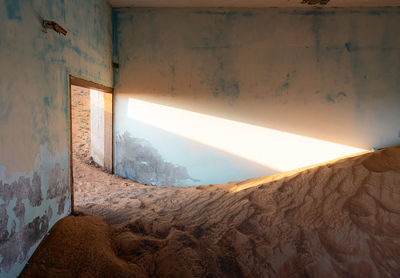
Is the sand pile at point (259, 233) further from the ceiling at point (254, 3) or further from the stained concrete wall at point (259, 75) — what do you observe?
the ceiling at point (254, 3)

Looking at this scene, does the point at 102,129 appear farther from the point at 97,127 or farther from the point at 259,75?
the point at 259,75

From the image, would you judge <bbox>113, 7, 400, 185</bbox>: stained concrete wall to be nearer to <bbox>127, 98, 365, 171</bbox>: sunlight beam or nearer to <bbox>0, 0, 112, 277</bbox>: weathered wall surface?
<bbox>127, 98, 365, 171</bbox>: sunlight beam

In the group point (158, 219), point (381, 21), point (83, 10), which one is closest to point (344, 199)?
point (158, 219)

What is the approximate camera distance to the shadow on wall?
4.31 metres

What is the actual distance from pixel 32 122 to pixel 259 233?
2227 millimetres

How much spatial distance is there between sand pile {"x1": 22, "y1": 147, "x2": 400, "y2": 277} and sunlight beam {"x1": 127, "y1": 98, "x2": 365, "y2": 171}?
125 cm

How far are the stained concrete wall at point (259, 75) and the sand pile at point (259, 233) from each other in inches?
54.1

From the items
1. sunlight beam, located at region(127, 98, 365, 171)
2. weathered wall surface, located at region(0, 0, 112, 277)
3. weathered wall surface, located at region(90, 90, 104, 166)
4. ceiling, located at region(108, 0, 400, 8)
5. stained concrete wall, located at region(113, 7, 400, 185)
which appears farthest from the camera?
weathered wall surface, located at region(90, 90, 104, 166)

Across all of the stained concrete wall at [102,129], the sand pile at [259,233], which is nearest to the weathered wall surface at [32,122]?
the sand pile at [259,233]

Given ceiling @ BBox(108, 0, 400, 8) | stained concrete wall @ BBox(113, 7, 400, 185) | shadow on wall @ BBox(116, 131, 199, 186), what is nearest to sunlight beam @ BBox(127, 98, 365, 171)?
stained concrete wall @ BBox(113, 7, 400, 185)

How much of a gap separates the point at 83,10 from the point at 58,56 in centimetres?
111

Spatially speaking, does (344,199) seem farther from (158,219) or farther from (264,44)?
(264,44)

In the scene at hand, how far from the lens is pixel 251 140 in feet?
13.7

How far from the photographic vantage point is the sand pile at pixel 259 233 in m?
1.81
